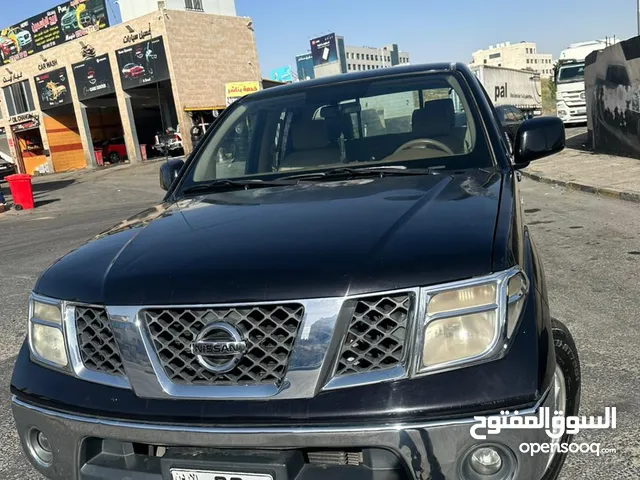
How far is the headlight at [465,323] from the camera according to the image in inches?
63.4

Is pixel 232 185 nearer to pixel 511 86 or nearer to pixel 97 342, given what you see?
pixel 97 342

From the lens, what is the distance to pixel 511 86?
118 feet

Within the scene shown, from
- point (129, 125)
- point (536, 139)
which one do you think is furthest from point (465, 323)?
point (129, 125)

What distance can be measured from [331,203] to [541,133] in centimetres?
141

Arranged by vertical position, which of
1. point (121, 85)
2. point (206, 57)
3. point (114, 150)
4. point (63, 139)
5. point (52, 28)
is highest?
point (52, 28)

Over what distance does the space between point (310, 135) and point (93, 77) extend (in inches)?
1523

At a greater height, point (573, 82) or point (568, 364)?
point (573, 82)

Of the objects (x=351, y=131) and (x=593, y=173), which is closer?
(x=351, y=131)

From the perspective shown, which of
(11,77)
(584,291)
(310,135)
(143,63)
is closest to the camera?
(310,135)

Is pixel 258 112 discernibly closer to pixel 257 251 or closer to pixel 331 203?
pixel 331 203

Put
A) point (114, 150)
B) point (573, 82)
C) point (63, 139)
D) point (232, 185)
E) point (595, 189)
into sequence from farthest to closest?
point (63, 139)
point (114, 150)
point (573, 82)
point (595, 189)
point (232, 185)

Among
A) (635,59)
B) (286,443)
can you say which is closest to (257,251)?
(286,443)

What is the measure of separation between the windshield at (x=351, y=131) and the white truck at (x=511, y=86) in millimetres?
27941

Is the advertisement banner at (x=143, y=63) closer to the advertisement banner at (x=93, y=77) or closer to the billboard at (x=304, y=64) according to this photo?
the advertisement banner at (x=93, y=77)
